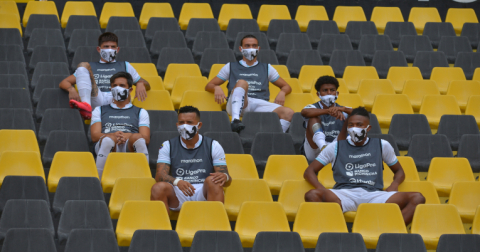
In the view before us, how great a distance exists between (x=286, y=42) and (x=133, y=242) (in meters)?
3.90

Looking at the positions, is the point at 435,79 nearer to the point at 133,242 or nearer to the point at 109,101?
the point at 109,101

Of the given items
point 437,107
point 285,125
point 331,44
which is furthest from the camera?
point 331,44

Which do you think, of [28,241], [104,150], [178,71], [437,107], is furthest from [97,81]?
[437,107]

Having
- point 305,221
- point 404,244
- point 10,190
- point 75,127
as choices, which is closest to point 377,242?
point 404,244

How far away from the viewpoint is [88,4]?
7516 millimetres

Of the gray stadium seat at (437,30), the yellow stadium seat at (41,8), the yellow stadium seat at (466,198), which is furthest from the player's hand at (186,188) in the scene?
the gray stadium seat at (437,30)

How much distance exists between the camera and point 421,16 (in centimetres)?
804

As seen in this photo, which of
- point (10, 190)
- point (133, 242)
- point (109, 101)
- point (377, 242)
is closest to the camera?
point (133, 242)

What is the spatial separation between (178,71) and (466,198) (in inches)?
109

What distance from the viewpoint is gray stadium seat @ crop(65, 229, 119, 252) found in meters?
3.38

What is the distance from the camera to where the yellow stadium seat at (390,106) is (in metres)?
5.76

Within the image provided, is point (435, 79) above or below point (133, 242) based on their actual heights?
above

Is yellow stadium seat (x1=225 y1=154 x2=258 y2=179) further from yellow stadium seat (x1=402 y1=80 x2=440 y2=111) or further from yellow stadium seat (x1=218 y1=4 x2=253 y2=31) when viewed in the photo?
yellow stadium seat (x1=218 y1=4 x2=253 y2=31)

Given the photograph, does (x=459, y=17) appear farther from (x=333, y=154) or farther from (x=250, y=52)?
(x=333, y=154)
